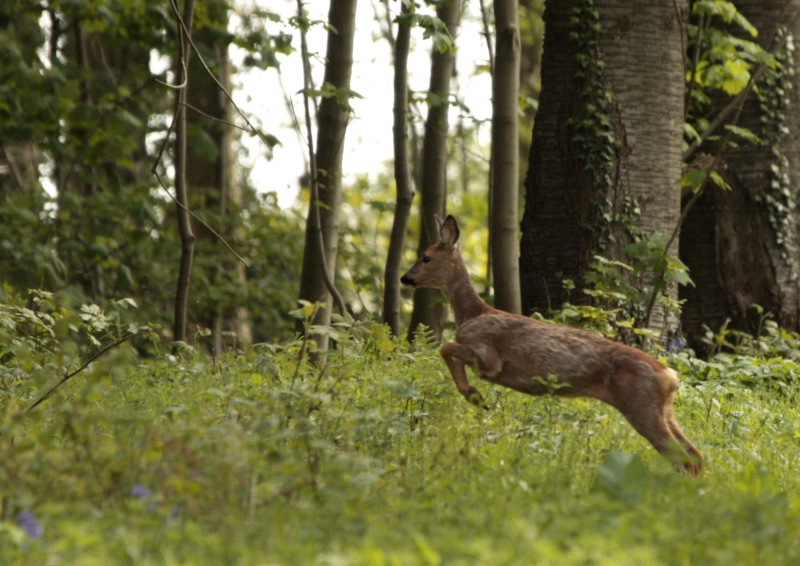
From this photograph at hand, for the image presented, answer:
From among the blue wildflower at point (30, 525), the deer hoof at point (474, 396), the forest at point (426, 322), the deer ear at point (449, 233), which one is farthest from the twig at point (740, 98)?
the blue wildflower at point (30, 525)

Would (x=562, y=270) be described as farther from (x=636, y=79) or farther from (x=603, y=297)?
(x=636, y=79)

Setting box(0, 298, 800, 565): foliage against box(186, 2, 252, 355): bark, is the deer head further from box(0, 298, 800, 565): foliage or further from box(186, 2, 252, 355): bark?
box(186, 2, 252, 355): bark

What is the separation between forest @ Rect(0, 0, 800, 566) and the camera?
14.1ft

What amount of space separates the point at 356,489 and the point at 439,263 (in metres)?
4.15

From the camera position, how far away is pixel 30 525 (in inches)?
161

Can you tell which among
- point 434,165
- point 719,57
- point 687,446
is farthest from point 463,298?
point 719,57

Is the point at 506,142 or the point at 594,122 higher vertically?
the point at 594,122

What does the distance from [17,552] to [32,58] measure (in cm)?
1231

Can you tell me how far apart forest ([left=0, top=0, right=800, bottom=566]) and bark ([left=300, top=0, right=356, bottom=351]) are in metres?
0.04

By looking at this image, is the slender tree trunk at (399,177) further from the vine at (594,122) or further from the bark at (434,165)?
the vine at (594,122)

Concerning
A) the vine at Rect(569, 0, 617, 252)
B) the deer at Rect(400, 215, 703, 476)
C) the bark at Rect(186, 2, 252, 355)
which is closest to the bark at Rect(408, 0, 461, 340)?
the vine at Rect(569, 0, 617, 252)

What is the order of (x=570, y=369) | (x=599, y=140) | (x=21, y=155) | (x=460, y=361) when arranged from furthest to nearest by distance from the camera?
(x=21, y=155), (x=599, y=140), (x=460, y=361), (x=570, y=369)

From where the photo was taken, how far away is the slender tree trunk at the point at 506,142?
10.1m

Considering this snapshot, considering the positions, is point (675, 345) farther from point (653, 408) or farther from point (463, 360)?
point (463, 360)
